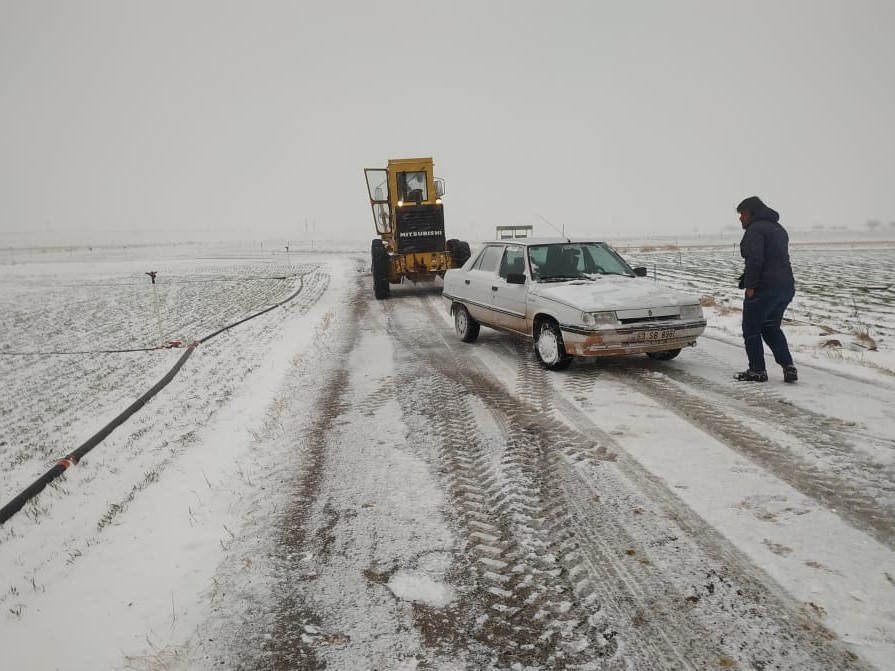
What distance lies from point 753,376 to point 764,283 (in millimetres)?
1033

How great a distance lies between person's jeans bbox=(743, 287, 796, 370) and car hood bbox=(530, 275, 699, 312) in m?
0.65

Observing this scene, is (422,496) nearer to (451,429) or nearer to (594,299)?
(451,429)

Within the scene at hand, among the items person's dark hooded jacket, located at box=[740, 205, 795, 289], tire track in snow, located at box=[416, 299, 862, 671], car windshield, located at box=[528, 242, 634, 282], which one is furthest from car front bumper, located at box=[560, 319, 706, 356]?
tire track in snow, located at box=[416, 299, 862, 671]

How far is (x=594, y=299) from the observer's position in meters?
6.00

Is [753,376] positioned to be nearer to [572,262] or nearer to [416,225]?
[572,262]

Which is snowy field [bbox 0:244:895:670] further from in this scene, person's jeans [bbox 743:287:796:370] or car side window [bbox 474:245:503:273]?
car side window [bbox 474:245:503:273]

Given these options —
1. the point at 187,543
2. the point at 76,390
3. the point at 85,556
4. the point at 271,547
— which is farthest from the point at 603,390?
the point at 76,390

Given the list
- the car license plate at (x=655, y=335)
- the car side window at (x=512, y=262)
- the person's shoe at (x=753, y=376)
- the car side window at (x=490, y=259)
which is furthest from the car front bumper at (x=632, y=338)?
the car side window at (x=490, y=259)

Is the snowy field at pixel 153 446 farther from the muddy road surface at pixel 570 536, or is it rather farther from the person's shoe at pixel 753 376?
the person's shoe at pixel 753 376

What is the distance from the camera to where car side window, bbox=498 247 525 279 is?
7199mm

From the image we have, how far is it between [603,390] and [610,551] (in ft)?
9.74

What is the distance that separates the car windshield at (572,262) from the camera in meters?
6.96

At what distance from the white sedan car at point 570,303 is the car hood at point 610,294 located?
1 centimetres

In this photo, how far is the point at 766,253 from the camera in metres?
5.47
